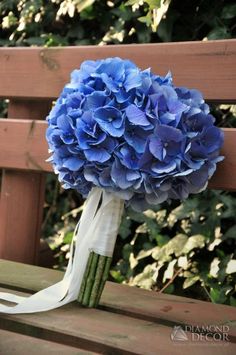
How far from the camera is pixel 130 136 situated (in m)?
0.90

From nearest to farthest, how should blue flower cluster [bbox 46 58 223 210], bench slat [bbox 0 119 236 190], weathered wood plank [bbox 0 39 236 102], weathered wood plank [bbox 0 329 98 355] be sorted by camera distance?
1. weathered wood plank [bbox 0 329 98 355]
2. blue flower cluster [bbox 46 58 223 210]
3. weathered wood plank [bbox 0 39 236 102]
4. bench slat [bbox 0 119 236 190]

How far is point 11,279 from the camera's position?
1.15 m

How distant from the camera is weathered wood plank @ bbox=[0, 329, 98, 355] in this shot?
0.78 metres

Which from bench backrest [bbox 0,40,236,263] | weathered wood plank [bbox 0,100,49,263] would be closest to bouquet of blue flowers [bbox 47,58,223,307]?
bench backrest [bbox 0,40,236,263]

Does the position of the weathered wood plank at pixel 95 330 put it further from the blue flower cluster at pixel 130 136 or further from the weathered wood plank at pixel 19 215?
the weathered wood plank at pixel 19 215

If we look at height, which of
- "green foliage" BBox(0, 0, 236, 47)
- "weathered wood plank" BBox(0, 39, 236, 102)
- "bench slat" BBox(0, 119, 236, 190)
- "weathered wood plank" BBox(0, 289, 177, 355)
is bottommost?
"weathered wood plank" BBox(0, 289, 177, 355)

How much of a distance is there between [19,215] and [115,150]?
595mm

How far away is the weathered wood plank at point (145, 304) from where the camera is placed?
3.10 ft

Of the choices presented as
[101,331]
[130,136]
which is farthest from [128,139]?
[101,331]

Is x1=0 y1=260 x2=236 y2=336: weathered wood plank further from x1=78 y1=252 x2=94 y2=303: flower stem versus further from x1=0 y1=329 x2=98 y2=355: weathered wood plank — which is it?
x1=0 y1=329 x2=98 y2=355: weathered wood plank

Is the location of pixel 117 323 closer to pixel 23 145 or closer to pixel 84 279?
pixel 84 279

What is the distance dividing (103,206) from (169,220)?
1.84 ft

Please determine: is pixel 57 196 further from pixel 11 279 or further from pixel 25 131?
pixel 11 279

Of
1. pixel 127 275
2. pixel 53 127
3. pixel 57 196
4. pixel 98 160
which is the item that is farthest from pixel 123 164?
pixel 57 196
